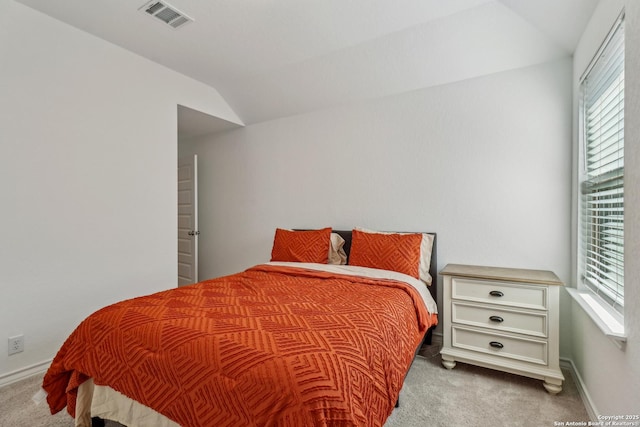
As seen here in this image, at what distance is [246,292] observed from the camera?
77.7 inches

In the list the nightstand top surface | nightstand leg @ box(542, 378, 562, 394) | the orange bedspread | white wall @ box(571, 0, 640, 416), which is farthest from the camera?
the nightstand top surface

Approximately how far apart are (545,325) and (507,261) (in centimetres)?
58

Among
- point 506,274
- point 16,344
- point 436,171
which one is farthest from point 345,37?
point 16,344

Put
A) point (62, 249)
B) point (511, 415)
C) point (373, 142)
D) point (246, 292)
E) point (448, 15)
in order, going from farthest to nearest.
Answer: point (373, 142) < point (62, 249) < point (448, 15) < point (246, 292) < point (511, 415)

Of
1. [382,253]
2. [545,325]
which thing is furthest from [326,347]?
[545,325]

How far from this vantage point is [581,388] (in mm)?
1915

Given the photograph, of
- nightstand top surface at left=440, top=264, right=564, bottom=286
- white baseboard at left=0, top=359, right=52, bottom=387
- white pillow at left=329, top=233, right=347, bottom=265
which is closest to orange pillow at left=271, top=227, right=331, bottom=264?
white pillow at left=329, top=233, right=347, bottom=265

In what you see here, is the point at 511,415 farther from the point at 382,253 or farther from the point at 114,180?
the point at 114,180

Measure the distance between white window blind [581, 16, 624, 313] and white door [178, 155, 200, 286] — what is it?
3.73 m

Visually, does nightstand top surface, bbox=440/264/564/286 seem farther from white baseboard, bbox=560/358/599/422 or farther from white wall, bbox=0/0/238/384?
white wall, bbox=0/0/238/384

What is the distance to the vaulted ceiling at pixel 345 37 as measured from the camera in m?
2.15

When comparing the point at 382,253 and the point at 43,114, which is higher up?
the point at 43,114

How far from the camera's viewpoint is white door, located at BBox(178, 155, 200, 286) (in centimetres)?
388

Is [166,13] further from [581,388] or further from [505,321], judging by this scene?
[581,388]
